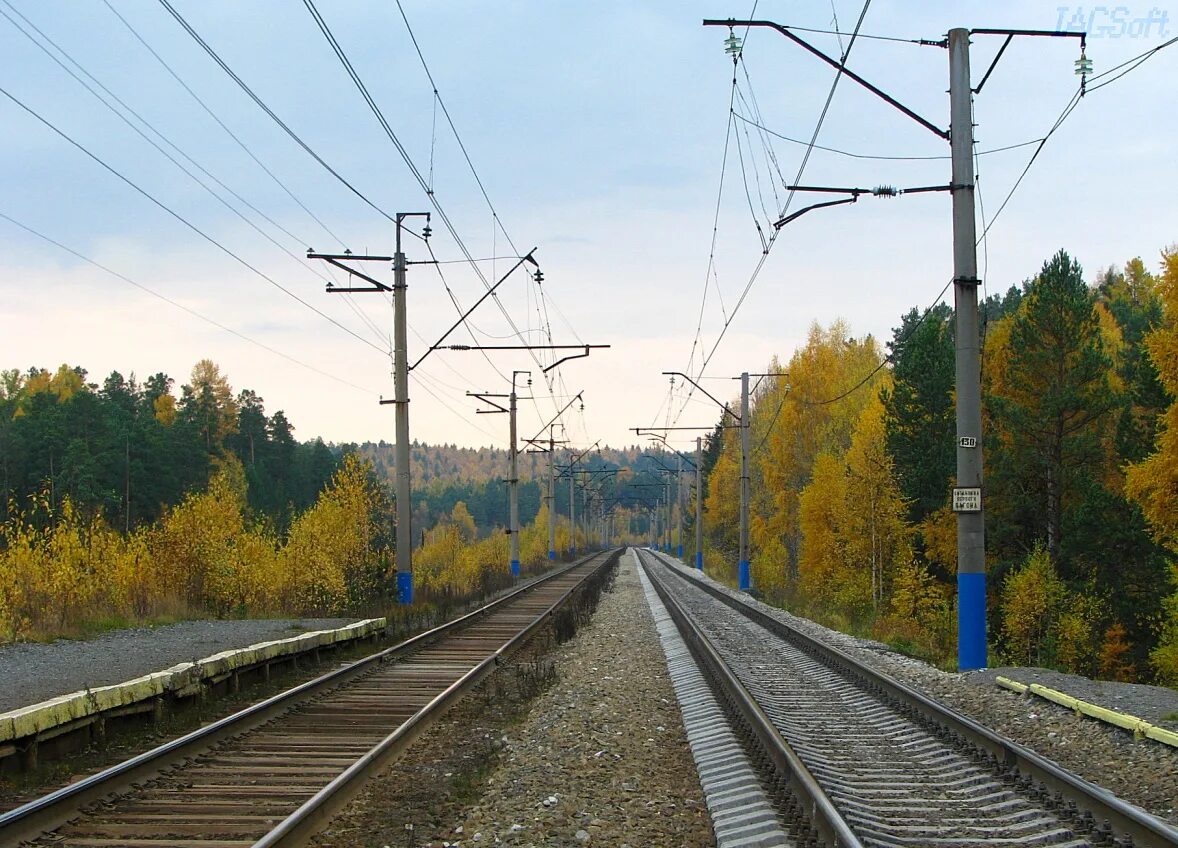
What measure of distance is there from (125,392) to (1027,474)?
82.1m

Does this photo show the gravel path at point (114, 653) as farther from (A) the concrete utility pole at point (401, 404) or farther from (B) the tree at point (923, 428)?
(B) the tree at point (923, 428)

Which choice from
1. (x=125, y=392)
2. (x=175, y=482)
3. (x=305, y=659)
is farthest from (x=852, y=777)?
(x=125, y=392)

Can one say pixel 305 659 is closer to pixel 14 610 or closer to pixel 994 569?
pixel 14 610

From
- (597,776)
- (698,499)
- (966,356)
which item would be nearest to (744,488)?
(698,499)

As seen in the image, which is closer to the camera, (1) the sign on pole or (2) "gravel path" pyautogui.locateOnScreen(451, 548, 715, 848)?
(2) "gravel path" pyautogui.locateOnScreen(451, 548, 715, 848)

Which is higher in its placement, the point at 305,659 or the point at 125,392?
the point at 125,392

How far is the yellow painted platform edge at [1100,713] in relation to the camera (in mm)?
8711

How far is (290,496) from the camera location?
96.4 meters

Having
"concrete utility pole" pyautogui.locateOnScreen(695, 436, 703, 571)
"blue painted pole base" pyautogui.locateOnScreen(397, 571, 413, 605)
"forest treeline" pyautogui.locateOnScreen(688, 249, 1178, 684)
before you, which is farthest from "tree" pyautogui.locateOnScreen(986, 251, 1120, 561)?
"blue painted pole base" pyautogui.locateOnScreen(397, 571, 413, 605)

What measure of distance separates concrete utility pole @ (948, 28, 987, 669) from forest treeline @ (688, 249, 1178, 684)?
35.9 ft

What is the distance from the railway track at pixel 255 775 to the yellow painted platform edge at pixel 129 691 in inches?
35.3

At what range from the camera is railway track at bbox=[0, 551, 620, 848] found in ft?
21.8

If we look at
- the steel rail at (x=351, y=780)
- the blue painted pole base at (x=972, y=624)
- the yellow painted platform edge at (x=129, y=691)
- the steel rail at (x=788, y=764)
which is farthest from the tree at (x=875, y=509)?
the steel rail at (x=351, y=780)

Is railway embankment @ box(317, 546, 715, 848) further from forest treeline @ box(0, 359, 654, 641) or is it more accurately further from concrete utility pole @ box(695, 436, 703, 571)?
concrete utility pole @ box(695, 436, 703, 571)
